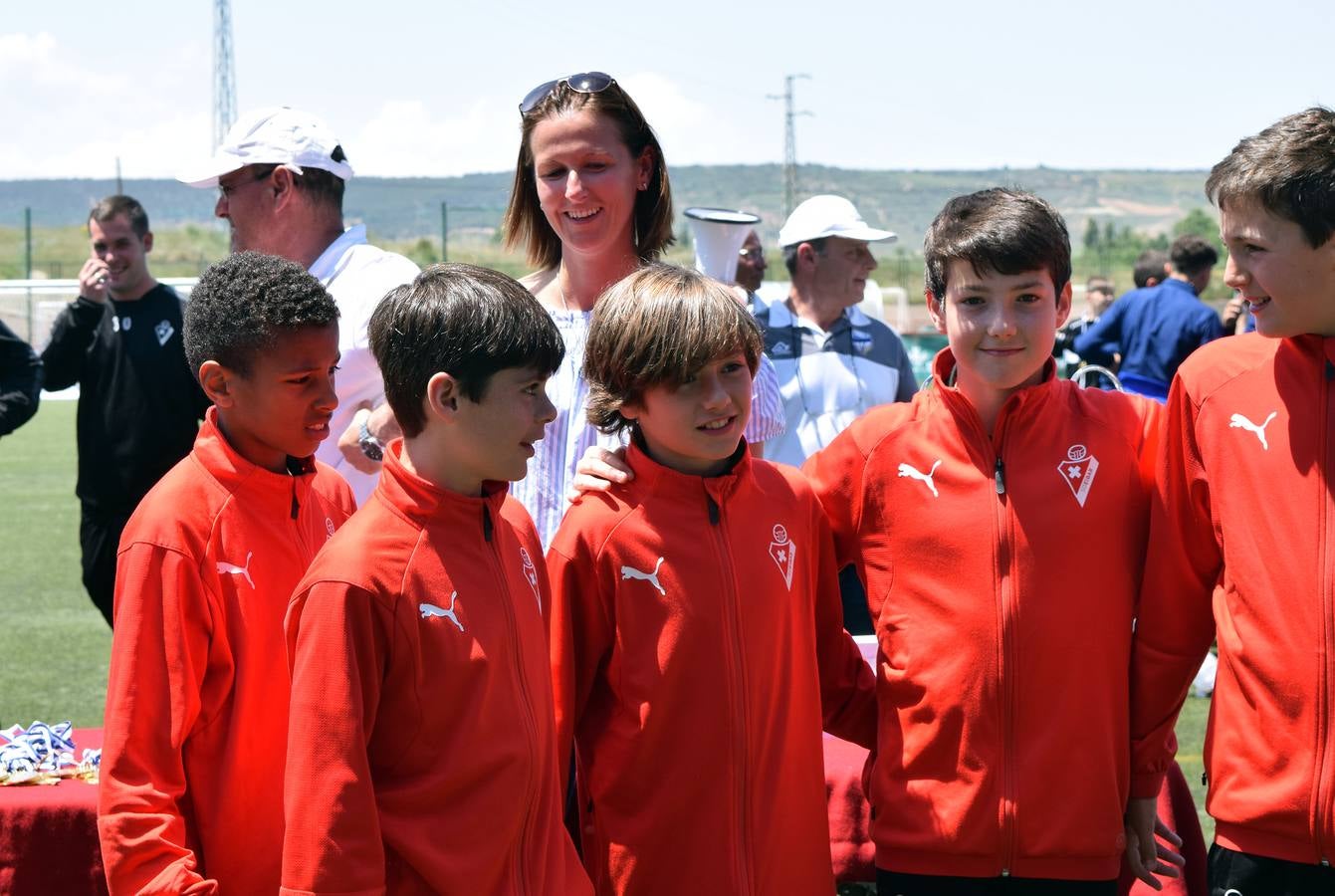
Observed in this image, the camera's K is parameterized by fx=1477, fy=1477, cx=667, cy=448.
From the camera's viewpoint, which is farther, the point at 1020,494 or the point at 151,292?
the point at 151,292

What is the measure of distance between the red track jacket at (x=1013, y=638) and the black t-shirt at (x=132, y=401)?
410 centimetres

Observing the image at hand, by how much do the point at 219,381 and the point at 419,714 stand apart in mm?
774

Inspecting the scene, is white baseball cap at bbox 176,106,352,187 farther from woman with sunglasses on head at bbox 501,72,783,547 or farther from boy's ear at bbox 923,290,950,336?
boy's ear at bbox 923,290,950,336

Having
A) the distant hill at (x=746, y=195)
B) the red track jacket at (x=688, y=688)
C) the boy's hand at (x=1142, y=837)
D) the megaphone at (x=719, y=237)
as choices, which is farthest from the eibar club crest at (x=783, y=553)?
the distant hill at (x=746, y=195)

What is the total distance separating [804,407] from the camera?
20.2 ft

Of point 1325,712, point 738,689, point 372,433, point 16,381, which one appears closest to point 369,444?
point 372,433

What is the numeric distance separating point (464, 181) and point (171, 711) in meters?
88.2

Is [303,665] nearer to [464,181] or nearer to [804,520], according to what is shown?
[804,520]

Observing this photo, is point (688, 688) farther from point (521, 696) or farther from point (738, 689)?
point (521, 696)

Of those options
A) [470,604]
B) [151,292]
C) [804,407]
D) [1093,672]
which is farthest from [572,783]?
[151,292]

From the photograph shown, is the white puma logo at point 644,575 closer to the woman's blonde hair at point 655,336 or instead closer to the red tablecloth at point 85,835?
the woman's blonde hair at point 655,336

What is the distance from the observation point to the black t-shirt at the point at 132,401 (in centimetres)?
621

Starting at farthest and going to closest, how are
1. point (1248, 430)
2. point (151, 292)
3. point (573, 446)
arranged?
point (151, 292)
point (573, 446)
point (1248, 430)

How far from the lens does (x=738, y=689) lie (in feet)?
9.03
